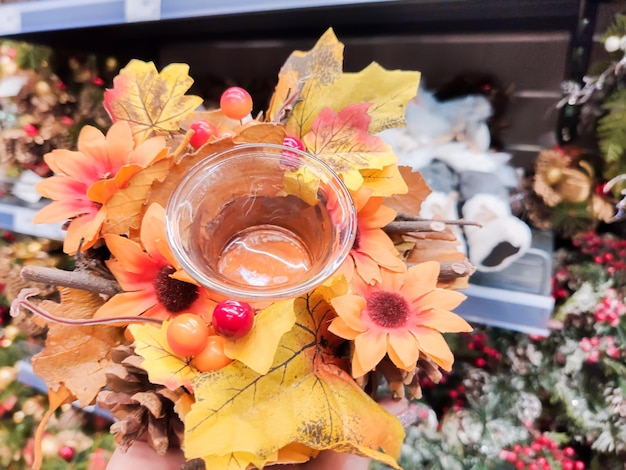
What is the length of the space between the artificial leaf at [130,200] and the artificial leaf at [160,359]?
9 cm

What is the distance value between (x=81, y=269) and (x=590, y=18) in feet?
2.51

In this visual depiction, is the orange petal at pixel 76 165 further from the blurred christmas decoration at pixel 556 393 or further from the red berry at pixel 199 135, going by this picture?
the blurred christmas decoration at pixel 556 393

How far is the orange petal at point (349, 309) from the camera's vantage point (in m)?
0.33

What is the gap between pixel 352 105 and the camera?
1.36 feet

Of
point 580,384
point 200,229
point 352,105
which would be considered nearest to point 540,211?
point 580,384

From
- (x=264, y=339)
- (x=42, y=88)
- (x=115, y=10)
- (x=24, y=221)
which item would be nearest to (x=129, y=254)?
(x=264, y=339)

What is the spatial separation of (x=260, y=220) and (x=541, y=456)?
0.54 metres

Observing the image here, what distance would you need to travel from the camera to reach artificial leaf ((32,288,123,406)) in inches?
14.8

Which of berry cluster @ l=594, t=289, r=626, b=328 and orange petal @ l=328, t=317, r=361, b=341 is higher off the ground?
orange petal @ l=328, t=317, r=361, b=341

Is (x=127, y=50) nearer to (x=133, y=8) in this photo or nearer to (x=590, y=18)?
(x=133, y=8)

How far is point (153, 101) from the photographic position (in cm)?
42

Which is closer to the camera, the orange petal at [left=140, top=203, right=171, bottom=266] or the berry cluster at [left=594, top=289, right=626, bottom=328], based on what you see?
the orange petal at [left=140, top=203, right=171, bottom=266]

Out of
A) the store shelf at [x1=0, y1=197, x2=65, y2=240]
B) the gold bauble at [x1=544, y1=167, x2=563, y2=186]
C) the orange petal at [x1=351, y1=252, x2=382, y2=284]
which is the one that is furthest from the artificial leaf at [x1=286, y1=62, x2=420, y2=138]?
the store shelf at [x1=0, y1=197, x2=65, y2=240]

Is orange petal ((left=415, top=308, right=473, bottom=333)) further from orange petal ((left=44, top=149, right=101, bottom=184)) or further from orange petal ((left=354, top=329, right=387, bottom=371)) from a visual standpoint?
orange petal ((left=44, top=149, right=101, bottom=184))
